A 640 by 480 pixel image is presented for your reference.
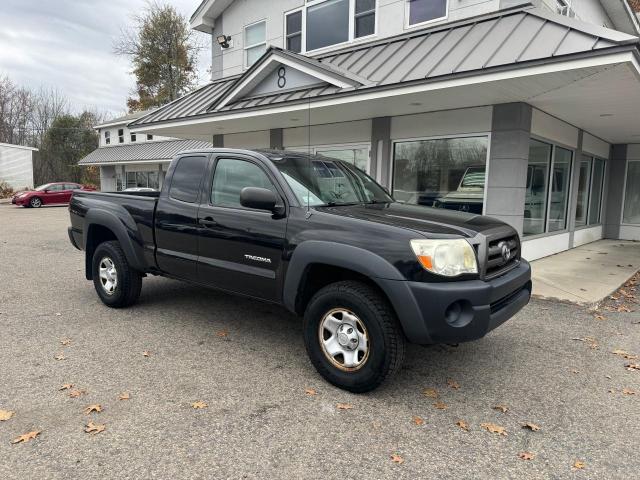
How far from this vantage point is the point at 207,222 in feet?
14.5

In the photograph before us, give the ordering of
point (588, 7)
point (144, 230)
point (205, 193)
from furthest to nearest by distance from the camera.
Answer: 1. point (588, 7)
2. point (144, 230)
3. point (205, 193)

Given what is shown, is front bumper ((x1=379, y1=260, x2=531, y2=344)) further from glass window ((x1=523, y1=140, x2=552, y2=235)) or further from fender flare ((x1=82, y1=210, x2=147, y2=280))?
glass window ((x1=523, y1=140, x2=552, y2=235))

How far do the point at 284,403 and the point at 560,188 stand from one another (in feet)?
30.8

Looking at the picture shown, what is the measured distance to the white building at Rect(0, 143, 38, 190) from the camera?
119 feet

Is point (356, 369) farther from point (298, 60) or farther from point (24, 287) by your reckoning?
point (298, 60)

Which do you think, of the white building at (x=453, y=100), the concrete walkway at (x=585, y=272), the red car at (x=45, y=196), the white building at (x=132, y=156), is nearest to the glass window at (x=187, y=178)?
the white building at (x=453, y=100)

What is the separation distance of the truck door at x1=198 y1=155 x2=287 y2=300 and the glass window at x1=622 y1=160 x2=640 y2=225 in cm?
1373

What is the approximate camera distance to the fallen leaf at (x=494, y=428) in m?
3.04

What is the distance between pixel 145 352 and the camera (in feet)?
13.9

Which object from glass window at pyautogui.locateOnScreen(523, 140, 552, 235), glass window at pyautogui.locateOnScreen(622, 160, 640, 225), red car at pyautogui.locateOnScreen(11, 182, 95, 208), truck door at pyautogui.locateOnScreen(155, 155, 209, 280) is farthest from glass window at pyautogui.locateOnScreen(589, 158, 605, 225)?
red car at pyautogui.locateOnScreen(11, 182, 95, 208)

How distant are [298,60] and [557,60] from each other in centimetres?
519

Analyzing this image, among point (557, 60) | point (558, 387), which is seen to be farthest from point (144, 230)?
point (557, 60)

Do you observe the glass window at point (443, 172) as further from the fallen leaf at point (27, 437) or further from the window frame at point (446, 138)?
the fallen leaf at point (27, 437)

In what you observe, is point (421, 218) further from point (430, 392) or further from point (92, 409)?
point (92, 409)
